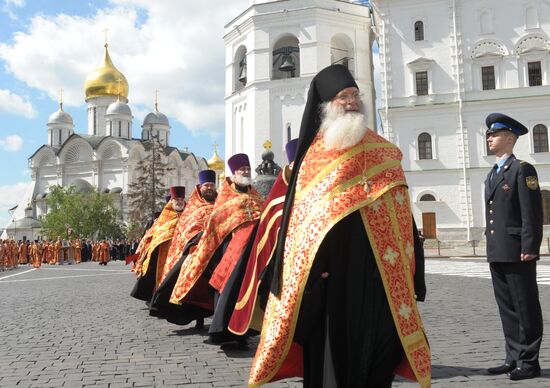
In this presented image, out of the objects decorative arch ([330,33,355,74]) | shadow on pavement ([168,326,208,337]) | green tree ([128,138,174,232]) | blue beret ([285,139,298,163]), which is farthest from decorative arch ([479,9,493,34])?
blue beret ([285,139,298,163])

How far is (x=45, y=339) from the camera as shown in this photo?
6.66 m

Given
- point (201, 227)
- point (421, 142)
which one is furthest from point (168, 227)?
point (421, 142)

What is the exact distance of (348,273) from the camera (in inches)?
131

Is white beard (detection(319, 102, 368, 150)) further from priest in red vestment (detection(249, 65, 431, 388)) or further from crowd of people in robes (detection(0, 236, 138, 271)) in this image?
crowd of people in robes (detection(0, 236, 138, 271))

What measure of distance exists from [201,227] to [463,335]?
3433 mm

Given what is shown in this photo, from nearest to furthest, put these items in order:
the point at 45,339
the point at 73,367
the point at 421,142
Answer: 1. the point at 73,367
2. the point at 45,339
3. the point at 421,142

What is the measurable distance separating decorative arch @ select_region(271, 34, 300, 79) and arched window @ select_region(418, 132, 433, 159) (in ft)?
39.5

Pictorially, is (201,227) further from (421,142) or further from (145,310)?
(421,142)

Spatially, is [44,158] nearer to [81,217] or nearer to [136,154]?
[136,154]

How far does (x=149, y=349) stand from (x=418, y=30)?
1312 inches

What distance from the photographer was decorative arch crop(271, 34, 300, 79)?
1666 inches

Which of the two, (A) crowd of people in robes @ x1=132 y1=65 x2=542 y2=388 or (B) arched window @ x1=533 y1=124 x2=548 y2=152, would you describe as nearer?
(A) crowd of people in robes @ x1=132 y1=65 x2=542 y2=388

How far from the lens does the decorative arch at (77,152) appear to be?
66006 mm

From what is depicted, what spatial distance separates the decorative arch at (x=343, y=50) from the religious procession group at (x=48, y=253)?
21.8 m
